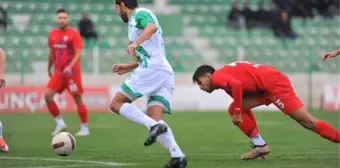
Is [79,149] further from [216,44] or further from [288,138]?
[216,44]

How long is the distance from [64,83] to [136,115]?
7577 mm

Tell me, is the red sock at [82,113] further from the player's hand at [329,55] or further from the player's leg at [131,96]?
the player's leg at [131,96]

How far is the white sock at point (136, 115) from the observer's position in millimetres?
10579

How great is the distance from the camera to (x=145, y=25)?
10750mm

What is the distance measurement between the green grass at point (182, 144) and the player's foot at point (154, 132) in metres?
1.00

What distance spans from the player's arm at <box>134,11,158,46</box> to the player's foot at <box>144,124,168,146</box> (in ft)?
3.31

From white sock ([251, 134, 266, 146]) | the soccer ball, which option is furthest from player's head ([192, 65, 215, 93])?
the soccer ball

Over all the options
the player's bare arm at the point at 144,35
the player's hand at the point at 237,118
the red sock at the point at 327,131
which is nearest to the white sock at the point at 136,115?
the player's bare arm at the point at 144,35

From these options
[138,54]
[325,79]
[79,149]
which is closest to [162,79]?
[138,54]

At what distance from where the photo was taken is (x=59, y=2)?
3381 centimetres

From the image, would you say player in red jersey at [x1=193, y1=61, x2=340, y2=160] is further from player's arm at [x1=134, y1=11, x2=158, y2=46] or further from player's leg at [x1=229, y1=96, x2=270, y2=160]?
player's arm at [x1=134, y1=11, x2=158, y2=46]

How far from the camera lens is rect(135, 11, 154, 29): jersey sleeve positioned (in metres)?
10.8

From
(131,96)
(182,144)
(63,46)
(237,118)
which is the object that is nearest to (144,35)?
(131,96)

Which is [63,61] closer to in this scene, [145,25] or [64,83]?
[64,83]
